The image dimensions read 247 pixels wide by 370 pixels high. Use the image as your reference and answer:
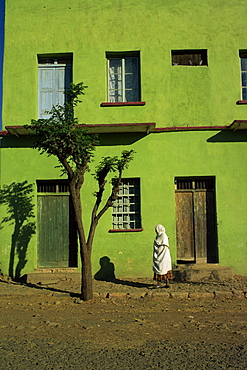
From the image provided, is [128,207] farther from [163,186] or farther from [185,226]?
[185,226]

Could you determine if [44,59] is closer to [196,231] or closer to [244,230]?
[196,231]

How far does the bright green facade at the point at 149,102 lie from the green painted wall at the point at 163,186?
0.03 metres

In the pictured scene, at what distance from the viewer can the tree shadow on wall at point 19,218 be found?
1134 centimetres

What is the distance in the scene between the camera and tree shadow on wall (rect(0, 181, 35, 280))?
11344mm

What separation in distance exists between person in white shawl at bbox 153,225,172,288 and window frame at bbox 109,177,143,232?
4.66ft

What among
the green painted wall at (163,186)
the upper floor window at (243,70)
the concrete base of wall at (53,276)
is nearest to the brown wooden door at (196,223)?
the green painted wall at (163,186)

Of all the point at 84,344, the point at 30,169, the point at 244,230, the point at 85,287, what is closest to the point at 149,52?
the point at 30,169

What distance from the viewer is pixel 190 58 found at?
11.9 m

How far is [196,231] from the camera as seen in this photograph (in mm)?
11516

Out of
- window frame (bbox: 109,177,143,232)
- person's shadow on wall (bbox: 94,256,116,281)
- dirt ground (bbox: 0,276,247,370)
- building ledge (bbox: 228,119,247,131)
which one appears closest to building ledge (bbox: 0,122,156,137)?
window frame (bbox: 109,177,143,232)

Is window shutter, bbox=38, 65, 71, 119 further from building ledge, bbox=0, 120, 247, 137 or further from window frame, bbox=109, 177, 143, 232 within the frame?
window frame, bbox=109, 177, 143, 232

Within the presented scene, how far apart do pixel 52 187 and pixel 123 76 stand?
3746mm

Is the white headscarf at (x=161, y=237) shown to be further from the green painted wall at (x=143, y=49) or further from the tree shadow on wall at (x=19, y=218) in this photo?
the tree shadow on wall at (x=19, y=218)

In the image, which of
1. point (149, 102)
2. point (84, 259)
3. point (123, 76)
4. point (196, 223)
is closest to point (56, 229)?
point (84, 259)
